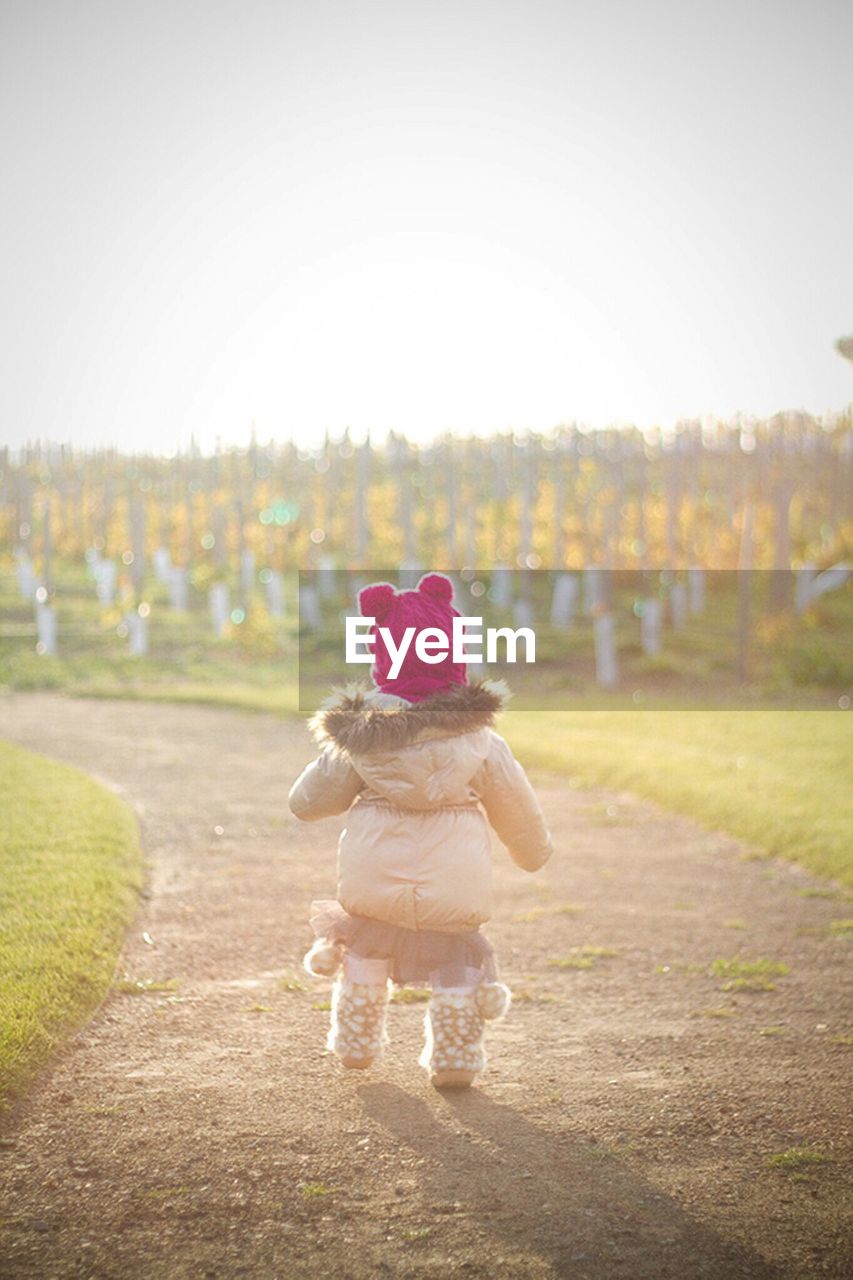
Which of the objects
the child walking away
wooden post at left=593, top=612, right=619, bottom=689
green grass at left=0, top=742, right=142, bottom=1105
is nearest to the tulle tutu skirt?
the child walking away

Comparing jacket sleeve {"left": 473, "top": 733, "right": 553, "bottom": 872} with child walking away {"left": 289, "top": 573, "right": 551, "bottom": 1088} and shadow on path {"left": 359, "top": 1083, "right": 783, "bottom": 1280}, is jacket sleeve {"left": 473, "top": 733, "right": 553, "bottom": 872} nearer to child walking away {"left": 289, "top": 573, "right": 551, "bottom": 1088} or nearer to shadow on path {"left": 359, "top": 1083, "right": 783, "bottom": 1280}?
child walking away {"left": 289, "top": 573, "right": 551, "bottom": 1088}

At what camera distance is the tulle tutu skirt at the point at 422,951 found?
13.8ft

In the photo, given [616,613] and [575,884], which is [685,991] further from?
[616,613]

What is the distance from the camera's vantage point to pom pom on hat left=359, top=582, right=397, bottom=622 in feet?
13.7

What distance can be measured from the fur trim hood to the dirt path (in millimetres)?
1155

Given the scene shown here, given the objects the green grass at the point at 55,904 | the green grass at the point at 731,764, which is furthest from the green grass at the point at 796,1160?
the green grass at the point at 731,764

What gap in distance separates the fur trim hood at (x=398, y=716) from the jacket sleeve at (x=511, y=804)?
0.15 metres

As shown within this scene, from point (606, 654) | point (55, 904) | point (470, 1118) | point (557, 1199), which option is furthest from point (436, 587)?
point (606, 654)

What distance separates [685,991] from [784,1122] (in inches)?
61.5

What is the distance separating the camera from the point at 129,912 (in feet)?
21.5

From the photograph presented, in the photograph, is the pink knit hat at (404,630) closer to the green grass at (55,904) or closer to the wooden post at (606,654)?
the green grass at (55,904)

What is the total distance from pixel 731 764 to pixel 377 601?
8.09 metres

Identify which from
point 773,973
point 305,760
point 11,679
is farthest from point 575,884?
point 11,679

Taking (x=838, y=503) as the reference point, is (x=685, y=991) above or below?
below
